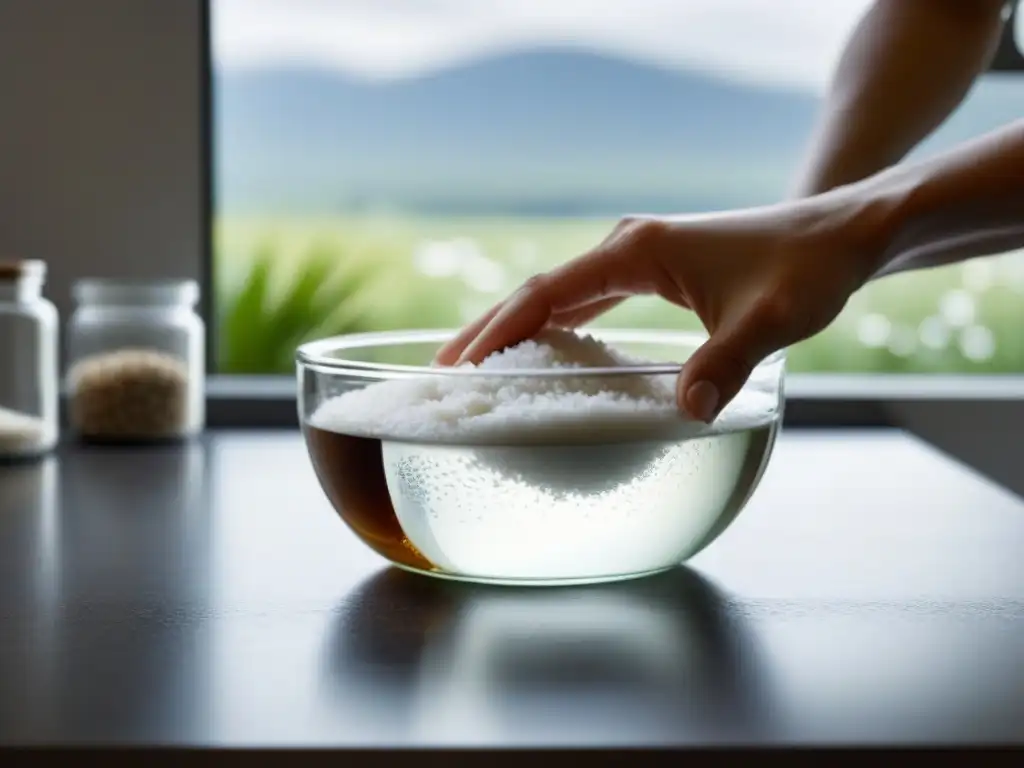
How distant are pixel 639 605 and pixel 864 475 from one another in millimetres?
532

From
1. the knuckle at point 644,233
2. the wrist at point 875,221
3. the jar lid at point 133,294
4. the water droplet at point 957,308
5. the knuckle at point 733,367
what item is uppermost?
the wrist at point 875,221

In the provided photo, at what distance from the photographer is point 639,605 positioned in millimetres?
712

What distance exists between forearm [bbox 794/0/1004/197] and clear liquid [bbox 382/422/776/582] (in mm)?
396

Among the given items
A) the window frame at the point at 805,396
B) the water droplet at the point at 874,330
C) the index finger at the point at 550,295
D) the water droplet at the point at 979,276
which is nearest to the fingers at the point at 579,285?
the index finger at the point at 550,295

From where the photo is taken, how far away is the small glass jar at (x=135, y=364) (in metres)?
1.32

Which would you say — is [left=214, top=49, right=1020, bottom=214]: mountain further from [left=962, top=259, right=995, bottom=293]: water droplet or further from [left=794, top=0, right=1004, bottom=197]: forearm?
[left=794, top=0, right=1004, bottom=197]: forearm

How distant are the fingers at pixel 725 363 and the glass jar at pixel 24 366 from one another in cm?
78

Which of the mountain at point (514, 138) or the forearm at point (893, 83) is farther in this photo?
the mountain at point (514, 138)

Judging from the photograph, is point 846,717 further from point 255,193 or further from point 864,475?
point 255,193

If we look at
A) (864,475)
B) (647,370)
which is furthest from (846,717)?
(864,475)

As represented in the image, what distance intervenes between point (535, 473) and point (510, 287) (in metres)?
1.41

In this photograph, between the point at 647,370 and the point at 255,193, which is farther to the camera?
the point at 255,193

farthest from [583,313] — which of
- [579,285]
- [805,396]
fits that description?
[805,396]

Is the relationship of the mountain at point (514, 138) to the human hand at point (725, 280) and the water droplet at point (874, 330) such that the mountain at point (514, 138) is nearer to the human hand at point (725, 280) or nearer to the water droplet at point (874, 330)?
the water droplet at point (874, 330)
